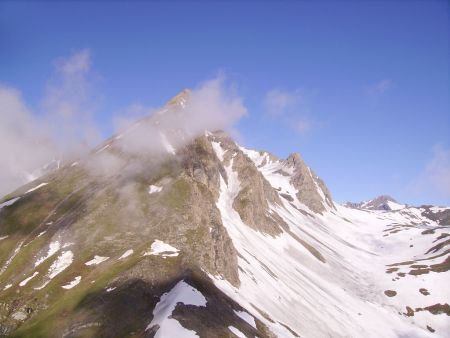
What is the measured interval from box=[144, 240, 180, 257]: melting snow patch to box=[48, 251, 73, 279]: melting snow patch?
47.1ft

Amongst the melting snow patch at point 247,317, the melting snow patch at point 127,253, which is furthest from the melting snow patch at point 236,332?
the melting snow patch at point 127,253

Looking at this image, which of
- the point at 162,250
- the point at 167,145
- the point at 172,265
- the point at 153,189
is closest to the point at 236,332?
the point at 172,265

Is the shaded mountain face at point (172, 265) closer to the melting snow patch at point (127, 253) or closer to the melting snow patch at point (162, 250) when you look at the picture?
the melting snow patch at point (162, 250)

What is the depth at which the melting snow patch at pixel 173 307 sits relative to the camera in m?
45.4

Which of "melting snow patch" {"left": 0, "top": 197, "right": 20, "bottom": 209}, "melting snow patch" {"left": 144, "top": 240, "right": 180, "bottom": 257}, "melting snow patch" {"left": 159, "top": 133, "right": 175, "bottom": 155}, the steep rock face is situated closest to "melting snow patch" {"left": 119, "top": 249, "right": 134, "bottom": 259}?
"melting snow patch" {"left": 144, "top": 240, "right": 180, "bottom": 257}

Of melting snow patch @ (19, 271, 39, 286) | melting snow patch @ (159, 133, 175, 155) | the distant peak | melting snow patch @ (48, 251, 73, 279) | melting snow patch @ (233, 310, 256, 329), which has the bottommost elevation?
melting snow patch @ (233, 310, 256, 329)

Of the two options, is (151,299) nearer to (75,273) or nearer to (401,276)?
(75,273)

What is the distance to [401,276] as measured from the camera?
500ft

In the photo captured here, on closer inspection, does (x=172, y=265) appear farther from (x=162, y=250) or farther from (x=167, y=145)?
(x=167, y=145)

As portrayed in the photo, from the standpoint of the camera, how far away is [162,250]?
73000 mm

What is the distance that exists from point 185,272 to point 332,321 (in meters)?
45.7

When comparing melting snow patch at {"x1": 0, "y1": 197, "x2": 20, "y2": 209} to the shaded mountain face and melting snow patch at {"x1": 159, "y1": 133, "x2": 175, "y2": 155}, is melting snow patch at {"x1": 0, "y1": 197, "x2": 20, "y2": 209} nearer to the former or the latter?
the shaded mountain face

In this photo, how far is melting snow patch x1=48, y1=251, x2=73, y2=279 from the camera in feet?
237

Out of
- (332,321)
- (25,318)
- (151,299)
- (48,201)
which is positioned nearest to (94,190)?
(48,201)
